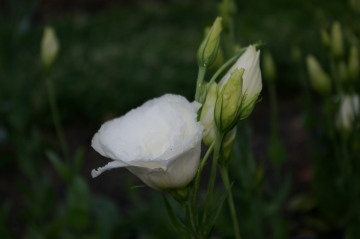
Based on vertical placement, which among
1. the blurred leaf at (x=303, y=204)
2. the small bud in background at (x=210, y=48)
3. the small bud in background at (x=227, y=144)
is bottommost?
the blurred leaf at (x=303, y=204)

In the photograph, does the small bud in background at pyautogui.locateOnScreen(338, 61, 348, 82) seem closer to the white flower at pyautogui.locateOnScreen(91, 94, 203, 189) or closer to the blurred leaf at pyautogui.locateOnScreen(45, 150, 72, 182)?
the blurred leaf at pyautogui.locateOnScreen(45, 150, 72, 182)

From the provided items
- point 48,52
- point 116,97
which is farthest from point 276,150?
point 116,97

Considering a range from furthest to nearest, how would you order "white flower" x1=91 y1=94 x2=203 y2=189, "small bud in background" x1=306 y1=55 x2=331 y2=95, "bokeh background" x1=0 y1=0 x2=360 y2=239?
"bokeh background" x1=0 y1=0 x2=360 y2=239, "small bud in background" x1=306 y1=55 x2=331 y2=95, "white flower" x1=91 y1=94 x2=203 y2=189

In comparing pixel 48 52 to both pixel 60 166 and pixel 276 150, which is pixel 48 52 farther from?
pixel 276 150

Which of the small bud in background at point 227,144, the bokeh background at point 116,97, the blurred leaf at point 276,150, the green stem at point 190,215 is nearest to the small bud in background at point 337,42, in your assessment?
the bokeh background at point 116,97

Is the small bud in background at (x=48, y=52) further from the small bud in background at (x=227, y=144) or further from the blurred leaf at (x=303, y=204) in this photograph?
the blurred leaf at (x=303, y=204)

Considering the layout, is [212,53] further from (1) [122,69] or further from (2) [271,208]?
(1) [122,69]

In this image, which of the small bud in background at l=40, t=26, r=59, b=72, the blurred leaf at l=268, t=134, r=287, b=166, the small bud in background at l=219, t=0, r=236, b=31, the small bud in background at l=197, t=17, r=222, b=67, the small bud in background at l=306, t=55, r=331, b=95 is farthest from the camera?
the blurred leaf at l=268, t=134, r=287, b=166

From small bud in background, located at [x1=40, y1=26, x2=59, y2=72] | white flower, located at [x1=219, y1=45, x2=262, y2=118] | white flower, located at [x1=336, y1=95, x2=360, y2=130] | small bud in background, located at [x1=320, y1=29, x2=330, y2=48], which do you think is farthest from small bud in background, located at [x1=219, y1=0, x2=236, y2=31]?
white flower, located at [x1=219, y1=45, x2=262, y2=118]
